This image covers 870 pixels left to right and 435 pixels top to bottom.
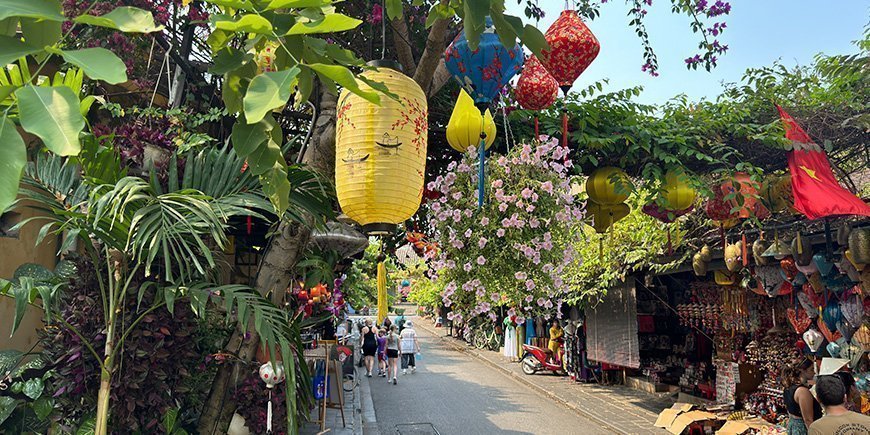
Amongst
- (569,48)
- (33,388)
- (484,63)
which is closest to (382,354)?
(33,388)

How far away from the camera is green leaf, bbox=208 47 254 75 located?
4.53 feet

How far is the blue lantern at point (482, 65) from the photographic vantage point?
3377mm

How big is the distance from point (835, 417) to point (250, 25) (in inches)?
175

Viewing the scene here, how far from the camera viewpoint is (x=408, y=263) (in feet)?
29.5

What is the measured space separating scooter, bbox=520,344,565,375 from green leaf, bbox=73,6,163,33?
15.2 m

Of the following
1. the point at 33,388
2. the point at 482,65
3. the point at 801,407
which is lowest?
the point at 801,407

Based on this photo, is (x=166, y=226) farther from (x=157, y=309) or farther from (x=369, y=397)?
(x=369, y=397)

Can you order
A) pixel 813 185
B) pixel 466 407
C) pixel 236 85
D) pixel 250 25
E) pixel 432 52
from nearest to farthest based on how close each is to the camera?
pixel 250 25 → pixel 236 85 → pixel 432 52 → pixel 813 185 → pixel 466 407

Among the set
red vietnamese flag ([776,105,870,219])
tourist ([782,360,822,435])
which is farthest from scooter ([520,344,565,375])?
red vietnamese flag ([776,105,870,219])

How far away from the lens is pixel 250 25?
119cm

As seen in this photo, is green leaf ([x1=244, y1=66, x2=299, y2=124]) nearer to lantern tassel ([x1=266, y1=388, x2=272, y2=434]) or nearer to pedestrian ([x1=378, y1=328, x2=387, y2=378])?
lantern tassel ([x1=266, y1=388, x2=272, y2=434])

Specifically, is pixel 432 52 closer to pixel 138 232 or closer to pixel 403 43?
pixel 403 43

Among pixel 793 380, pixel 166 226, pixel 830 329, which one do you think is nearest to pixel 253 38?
pixel 166 226

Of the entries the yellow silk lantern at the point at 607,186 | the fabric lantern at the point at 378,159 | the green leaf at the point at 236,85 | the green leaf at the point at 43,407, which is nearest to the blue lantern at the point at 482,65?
the fabric lantern at the point at 378,159
